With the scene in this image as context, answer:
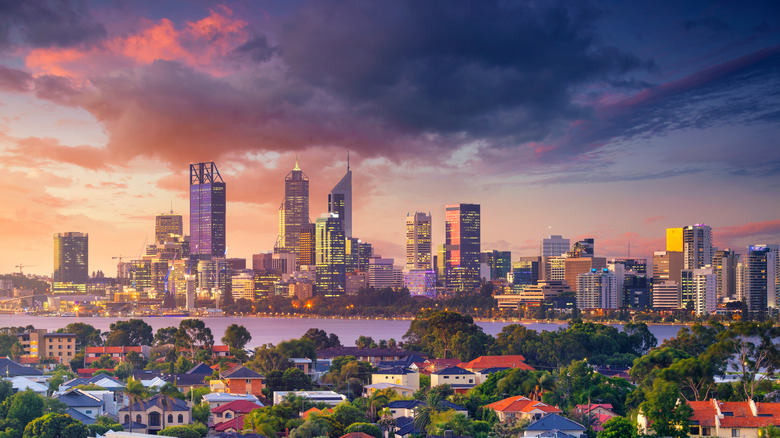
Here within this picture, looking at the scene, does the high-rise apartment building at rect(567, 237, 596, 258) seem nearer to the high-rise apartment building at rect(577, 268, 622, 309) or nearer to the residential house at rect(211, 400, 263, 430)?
the high-rise apartment building at rect(577, 268, 622, 309)

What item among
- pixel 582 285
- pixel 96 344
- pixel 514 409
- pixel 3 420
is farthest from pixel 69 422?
pixel 582 285

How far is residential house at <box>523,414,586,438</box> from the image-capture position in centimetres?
3117

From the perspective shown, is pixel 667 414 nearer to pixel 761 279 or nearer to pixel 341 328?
pixel 341 328

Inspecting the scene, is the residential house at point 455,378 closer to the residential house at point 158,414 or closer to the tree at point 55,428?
the residential house at point 158,414

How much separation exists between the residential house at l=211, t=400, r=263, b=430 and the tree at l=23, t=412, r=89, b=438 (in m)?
7.27

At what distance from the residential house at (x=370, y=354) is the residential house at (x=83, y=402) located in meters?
26.2

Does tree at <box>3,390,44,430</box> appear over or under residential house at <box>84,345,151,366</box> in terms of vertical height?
over

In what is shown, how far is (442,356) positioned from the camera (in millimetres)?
63875

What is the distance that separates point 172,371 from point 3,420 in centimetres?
2333

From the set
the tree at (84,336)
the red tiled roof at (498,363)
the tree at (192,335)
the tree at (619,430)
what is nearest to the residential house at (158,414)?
the tree at (619,430)

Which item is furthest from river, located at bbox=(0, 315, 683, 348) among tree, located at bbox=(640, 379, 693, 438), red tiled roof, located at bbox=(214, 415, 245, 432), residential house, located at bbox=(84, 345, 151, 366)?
tree, located at bbox=(640, 379, 693, 438)

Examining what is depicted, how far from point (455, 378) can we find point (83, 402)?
1852 cm

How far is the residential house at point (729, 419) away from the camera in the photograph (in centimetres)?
3103

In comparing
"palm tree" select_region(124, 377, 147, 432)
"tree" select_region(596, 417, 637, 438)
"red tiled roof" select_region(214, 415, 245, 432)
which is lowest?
"red tiled roof" select_region(214, 415, 245, 432)
